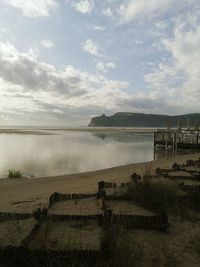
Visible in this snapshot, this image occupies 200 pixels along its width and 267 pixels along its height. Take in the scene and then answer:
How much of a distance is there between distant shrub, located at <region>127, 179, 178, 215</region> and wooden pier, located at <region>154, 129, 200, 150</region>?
23917 mm

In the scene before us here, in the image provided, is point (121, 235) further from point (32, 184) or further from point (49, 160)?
point (49, 160)

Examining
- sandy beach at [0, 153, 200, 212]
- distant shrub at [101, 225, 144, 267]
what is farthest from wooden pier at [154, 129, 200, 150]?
distant shrub at [101, 225, 144, 267]

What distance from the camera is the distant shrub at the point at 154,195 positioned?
20.2 feet

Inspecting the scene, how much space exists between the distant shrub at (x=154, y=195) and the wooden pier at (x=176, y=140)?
23917 millimetres

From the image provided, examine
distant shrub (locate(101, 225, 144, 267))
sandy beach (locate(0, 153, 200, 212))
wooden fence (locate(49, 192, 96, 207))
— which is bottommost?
sandy beach (locate(0, 153, 200, 212))

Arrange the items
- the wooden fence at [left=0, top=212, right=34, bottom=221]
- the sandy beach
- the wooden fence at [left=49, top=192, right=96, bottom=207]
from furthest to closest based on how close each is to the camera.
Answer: the sandy beach < the wooden fence at [left=49, top=192, right=96, bottom=207] < the wooden fence at [left=0, top=212, right=34, bottom=221]

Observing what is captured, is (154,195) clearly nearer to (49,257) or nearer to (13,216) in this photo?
(13,216)

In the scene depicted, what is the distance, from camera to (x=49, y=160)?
19.1m

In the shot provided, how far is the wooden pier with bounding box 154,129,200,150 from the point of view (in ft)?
100

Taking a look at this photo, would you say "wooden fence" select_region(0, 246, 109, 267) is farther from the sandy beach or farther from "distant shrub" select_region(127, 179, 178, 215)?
the sandy beach

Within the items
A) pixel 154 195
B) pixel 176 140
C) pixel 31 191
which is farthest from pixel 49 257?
pixel 176 140

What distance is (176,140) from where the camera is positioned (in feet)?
102

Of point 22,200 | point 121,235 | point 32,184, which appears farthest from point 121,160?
point 121,235

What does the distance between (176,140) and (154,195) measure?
25730mm
